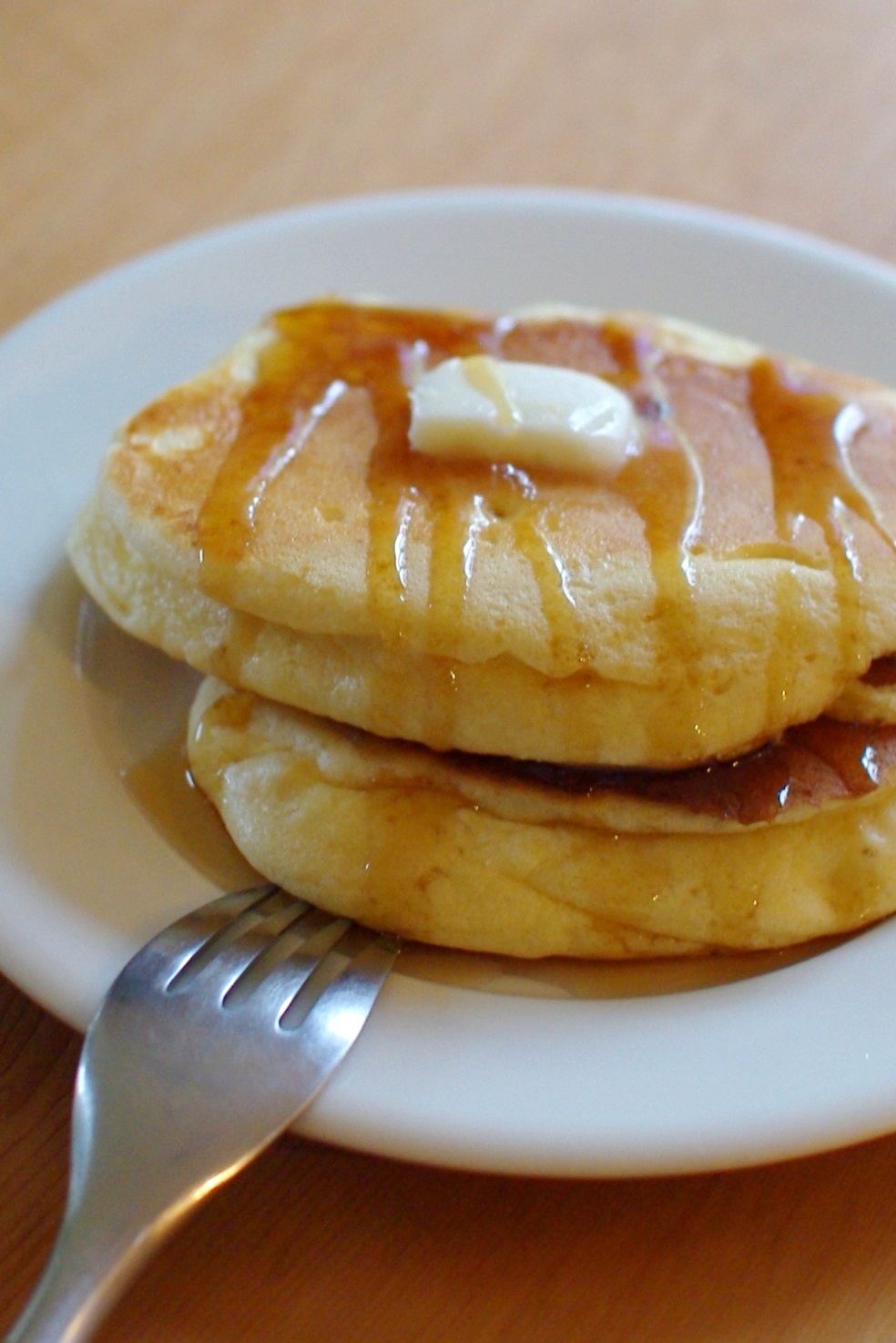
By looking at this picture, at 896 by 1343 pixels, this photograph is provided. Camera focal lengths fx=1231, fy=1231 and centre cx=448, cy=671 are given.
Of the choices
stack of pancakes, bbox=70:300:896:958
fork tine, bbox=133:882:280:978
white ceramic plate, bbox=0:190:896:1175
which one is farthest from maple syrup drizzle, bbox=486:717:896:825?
fork tine, bbox=133:882:280:978

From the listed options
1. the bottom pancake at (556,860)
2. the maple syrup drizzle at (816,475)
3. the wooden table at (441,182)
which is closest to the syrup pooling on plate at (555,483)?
the maple syrup drizzle at (816,475)

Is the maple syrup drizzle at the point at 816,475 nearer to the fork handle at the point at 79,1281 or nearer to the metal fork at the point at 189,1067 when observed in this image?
the metal fork at the point at 189,1067

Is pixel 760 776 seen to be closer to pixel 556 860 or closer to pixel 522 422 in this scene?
pixel 556 860

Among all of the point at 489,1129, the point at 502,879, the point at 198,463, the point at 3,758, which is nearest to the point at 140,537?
the point at 198,463

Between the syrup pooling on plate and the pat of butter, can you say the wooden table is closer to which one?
the syrup pooling on plate

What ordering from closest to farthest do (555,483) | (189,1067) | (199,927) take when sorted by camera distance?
(189,1067) < (199,927) < (555,483)

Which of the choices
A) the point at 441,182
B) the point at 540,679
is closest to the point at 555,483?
the point at 540,679
